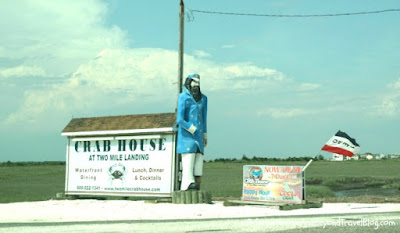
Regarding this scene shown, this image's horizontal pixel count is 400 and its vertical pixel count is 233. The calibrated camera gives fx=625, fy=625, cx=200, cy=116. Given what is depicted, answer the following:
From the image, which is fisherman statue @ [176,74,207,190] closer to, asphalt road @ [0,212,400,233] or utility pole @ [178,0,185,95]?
utility pole @ [178,0,185,95]

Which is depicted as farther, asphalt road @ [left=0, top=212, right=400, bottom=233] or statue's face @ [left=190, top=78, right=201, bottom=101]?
statue's face @ [left=190, top=78, right=201, bottom=101]

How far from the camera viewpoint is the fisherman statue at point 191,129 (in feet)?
58.3

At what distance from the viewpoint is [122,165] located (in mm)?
19844

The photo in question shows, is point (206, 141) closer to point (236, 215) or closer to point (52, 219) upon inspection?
point (236, 215)

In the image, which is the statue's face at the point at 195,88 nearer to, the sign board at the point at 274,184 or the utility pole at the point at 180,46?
the utility pole at the point at 180,46

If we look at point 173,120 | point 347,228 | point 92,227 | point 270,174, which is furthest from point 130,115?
point 347,228

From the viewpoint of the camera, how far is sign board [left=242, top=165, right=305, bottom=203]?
1616 centimetres

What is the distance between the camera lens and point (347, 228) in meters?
10.6

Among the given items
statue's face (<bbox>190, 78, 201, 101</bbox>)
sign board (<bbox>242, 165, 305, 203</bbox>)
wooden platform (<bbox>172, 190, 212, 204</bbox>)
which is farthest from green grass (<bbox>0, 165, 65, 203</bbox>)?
sign board (<bbox>242, 165, 305, 203</bbox>)

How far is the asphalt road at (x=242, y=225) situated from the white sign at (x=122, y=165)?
6107mm

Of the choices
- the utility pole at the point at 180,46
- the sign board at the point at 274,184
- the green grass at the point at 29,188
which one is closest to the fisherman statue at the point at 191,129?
the utility pole at the point at 180,46

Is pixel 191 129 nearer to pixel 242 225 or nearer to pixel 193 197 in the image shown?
pixel 193 197

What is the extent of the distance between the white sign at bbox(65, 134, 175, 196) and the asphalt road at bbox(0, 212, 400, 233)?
6.11m

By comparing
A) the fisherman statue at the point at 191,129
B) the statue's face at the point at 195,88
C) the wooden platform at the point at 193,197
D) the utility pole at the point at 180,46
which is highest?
the utility pole at the point at 180,46
